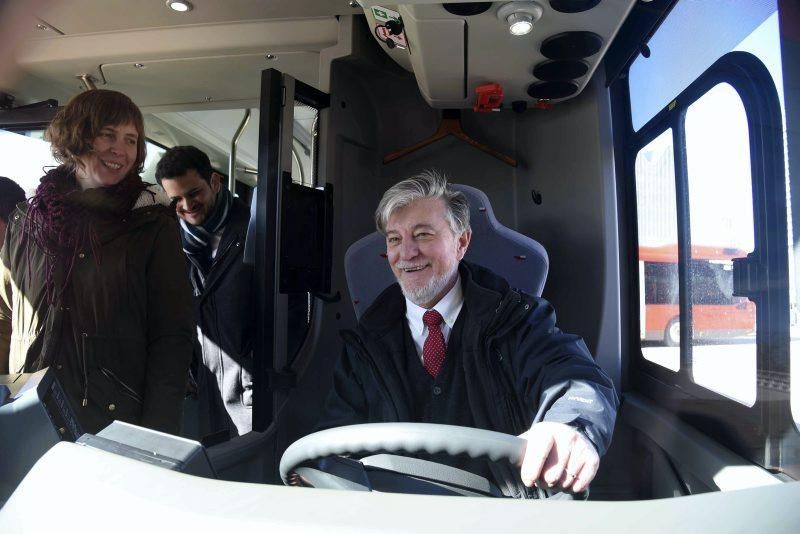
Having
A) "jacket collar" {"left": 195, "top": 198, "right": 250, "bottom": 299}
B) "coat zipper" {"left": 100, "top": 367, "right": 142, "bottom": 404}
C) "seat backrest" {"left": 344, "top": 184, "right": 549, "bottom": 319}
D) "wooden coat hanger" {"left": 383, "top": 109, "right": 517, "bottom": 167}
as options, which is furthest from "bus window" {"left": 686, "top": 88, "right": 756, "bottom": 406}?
"jacket collar" {"left": 195, "top": 198, "right": 250, "bottom": 299}

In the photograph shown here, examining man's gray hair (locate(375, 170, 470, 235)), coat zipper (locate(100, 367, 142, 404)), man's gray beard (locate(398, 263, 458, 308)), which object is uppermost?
man's gray hair (locate(375, 170, 470, 235))

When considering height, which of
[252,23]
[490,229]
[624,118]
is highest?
[252,23]

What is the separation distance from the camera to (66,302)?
1417 millimetres

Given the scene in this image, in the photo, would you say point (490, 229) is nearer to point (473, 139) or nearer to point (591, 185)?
point (591, 185)

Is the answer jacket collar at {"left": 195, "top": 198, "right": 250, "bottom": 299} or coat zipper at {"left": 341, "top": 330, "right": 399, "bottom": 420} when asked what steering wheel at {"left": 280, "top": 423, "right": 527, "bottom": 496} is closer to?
coat zipper at {"left": 341, "top": 330, "right": 399, "bottom": 420}

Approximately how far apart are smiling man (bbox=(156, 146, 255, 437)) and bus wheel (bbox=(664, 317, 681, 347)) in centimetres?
160

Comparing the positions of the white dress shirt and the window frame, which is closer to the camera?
the window frame

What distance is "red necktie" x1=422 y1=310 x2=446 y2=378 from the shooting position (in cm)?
186

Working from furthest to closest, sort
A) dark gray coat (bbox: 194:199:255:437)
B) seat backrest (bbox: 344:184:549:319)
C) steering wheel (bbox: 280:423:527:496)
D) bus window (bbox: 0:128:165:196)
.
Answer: dark gray coat (bbox: 194:199:255:437) < seat backrest (bbox: 344:184:549:319) < bus window (bbox: 0:128:165:196) < steering wheel (bbox: 280:423:527:496)

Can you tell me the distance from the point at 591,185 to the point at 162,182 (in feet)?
6.33

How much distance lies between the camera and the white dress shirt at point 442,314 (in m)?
1.90

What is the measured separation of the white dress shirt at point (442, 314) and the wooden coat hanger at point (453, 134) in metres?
1.16

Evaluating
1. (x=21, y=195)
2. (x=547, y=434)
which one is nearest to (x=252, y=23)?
(x=21, y=195)

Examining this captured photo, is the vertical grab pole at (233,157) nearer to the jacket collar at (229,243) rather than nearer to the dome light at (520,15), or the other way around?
the jacket collar at (229,243)
